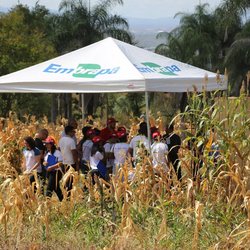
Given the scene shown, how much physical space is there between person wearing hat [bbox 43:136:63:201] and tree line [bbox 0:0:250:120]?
23.3m

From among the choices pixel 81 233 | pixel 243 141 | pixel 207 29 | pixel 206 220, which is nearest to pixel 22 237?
pixel 81 233

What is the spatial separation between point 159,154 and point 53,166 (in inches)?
76.4

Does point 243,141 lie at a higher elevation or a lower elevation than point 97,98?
higher

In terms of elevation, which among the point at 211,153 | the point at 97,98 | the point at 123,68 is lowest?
the point at 97,98

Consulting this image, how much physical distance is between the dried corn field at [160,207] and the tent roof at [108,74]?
1.90 m

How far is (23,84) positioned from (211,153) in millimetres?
3556

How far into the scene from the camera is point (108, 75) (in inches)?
385

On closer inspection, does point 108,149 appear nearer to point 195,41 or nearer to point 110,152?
point 110,152

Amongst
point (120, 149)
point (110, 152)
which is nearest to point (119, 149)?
point (120, 149)

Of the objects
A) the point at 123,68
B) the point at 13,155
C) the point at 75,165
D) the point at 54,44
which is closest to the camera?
the point at 123,68

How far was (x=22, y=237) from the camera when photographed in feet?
22.6

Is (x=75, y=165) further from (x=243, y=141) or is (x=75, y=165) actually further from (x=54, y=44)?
(x=54, y=44)

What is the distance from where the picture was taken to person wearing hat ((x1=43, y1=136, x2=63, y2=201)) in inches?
390

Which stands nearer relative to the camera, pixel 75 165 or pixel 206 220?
pixel 206 220
